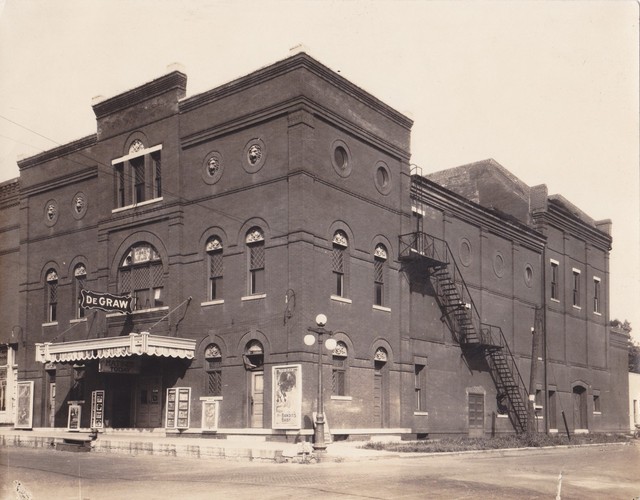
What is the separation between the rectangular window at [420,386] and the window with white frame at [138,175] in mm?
12719

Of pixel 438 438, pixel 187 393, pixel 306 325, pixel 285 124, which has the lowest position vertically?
pixel 438 438

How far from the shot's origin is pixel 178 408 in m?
27.3

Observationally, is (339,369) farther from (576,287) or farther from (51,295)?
(576,287)

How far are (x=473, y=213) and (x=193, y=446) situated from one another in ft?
62.4

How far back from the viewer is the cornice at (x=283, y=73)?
26.0 m

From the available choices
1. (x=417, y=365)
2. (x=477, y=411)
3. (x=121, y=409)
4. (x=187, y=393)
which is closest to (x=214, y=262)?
(x=187, y=393)

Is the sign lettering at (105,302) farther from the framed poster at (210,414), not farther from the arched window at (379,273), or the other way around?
the arched window at (379,273)

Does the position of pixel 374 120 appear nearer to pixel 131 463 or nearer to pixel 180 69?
pixel 180 69

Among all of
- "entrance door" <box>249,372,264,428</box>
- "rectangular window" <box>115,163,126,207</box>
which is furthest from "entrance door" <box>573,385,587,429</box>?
"rectangular window" <box>115,163,126,207</box>

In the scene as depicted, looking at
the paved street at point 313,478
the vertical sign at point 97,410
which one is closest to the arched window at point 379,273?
the paved street at point 313,478

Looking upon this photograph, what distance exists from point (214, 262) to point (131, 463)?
9.18 m

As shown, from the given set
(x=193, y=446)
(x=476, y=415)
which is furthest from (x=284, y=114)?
(x=476, y=415)

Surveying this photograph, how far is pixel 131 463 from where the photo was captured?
67.5ft

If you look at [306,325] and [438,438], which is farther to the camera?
[438,438]
